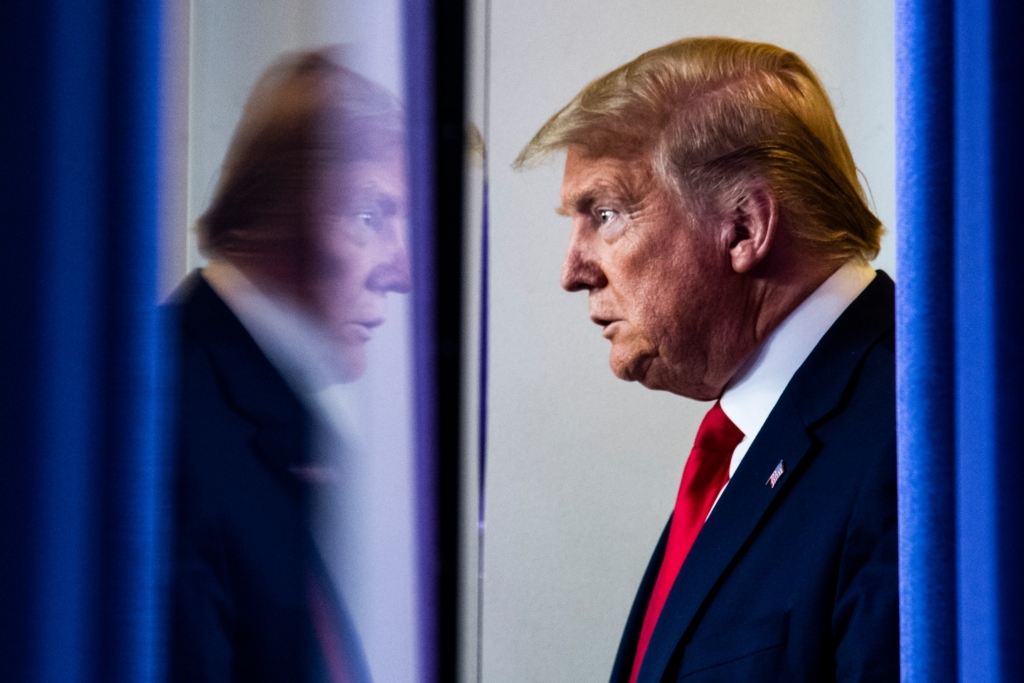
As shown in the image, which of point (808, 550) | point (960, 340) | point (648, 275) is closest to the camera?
point (960, 340)

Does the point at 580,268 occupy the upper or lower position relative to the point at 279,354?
upper

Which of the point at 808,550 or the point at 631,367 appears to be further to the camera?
the point at 631,367

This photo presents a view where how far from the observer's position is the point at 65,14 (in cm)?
90

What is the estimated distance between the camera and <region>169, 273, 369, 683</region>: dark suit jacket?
1123 mm

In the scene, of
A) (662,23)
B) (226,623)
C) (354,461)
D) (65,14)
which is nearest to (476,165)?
(662,23)

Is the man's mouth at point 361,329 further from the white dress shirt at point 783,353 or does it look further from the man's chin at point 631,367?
the white dress shirt at point 783,353

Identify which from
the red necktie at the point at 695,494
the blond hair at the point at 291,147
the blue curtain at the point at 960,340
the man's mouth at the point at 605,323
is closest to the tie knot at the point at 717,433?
the red necktie at the point at 695,494

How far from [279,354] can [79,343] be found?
11.8 inches

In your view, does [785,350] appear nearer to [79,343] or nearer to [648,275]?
[648,275]

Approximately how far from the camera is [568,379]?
1229 mm

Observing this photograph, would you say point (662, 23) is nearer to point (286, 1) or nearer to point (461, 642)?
point (286, 1)

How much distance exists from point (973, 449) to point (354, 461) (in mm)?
653

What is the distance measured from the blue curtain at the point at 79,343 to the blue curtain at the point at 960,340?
0.69 metres

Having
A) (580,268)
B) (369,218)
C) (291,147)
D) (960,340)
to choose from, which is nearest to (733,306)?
(580,268)
